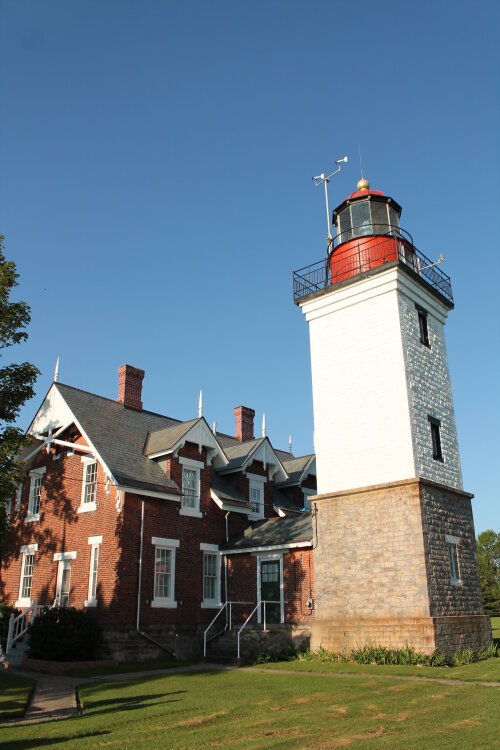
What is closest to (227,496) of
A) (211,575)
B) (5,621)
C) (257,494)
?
(257,494)

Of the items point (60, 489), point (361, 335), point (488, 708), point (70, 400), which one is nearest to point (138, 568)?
point (60, 489)

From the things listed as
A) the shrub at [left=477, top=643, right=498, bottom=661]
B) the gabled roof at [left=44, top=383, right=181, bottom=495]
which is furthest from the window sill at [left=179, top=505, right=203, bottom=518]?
the shrub at [left=477, top=643, right=498, bottom=661]

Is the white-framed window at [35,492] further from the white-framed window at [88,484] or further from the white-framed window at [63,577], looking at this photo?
the white-framed window at [88,484]

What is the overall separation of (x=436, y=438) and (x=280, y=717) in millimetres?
12528

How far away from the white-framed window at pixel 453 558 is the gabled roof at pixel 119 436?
30.8 feet

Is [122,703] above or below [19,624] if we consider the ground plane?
below

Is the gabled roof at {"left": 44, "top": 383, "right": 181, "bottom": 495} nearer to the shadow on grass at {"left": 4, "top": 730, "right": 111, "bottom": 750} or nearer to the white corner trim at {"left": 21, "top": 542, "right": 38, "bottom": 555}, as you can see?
the white corner trim at {"left": 21, "top": 542, "right": 38, "bottom": 555}

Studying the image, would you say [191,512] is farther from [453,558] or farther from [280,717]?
[280,717]

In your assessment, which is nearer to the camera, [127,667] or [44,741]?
[44,741]

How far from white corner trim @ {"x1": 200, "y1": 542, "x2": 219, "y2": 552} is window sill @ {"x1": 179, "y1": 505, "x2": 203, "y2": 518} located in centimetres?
103

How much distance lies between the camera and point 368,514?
61.7 ft

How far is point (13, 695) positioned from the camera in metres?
12.3

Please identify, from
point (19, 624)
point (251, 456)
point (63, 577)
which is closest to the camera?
point (19, 624)

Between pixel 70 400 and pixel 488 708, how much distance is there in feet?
58.6
